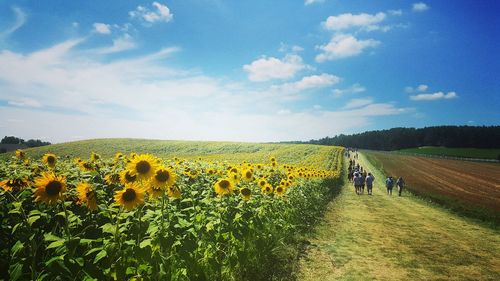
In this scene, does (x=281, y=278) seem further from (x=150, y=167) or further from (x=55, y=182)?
(x=55, y=182)

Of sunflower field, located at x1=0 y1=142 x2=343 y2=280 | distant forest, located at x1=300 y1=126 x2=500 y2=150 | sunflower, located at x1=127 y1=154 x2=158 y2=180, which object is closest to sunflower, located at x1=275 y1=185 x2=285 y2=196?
sunflower field, located at x1=0 y1=142 x2=343 y2=280

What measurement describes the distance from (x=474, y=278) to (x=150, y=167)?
7.69m

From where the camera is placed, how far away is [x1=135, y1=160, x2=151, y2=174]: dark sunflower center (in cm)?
426

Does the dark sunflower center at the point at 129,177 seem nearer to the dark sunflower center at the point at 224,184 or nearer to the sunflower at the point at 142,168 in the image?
the sunflower at the point at 142,168

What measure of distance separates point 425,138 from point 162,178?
16823 centimetres

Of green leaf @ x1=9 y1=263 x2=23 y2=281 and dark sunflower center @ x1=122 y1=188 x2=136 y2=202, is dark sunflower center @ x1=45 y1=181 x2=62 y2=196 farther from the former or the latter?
green leaf @ x1=9 y1=263 x2=23 y2=281

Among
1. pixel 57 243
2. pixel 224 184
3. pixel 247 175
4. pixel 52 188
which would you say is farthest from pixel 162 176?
pixel 247 175

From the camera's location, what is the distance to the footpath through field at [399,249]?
25.1 feet

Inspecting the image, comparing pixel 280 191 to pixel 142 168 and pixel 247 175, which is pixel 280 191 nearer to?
pixel 247 175

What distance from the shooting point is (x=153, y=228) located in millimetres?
3840

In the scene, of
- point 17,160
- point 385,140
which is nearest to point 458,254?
point 17,160

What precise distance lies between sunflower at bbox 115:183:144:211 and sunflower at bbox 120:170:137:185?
60cm

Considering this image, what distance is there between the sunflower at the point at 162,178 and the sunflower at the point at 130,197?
1.13ft

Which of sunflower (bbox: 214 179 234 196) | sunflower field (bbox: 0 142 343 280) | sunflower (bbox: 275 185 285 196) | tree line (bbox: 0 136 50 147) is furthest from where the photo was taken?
tree line (bbox: 0 136 50 147)
